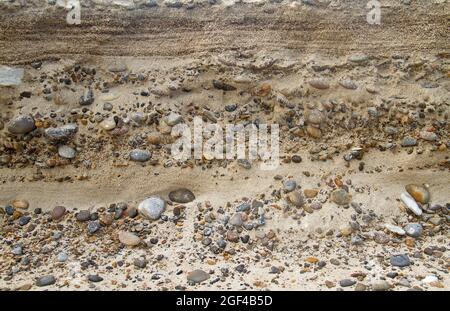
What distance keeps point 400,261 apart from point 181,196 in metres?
1.32

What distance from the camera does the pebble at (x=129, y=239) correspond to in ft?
8.55

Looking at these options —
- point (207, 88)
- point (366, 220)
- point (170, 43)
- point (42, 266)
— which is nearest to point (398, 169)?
point (366, 220)

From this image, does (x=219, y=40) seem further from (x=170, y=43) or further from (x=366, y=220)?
(x=366, y=220)

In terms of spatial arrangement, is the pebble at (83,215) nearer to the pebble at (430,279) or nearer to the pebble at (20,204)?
the pebble at (20,204)

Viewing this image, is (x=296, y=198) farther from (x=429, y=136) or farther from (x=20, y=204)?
(x=20, y=204)

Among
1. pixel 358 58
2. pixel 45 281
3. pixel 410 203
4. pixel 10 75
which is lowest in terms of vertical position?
pixel 45 281

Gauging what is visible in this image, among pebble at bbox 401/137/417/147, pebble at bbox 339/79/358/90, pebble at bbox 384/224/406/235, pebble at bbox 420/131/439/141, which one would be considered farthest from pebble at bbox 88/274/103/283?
pebble at bbox 420/131/439/141

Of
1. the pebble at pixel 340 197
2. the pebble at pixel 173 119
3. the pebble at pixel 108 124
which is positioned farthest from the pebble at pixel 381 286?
the pebble at pixel 108 124

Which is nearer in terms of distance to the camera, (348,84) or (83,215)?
(83,215)

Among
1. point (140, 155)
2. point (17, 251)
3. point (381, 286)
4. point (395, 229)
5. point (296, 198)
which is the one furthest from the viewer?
point (140, 155)

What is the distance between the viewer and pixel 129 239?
2.62 metres

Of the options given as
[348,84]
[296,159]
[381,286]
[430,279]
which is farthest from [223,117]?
[430,279]

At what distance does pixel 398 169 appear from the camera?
9.53 feet

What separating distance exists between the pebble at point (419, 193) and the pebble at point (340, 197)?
0.39 m
